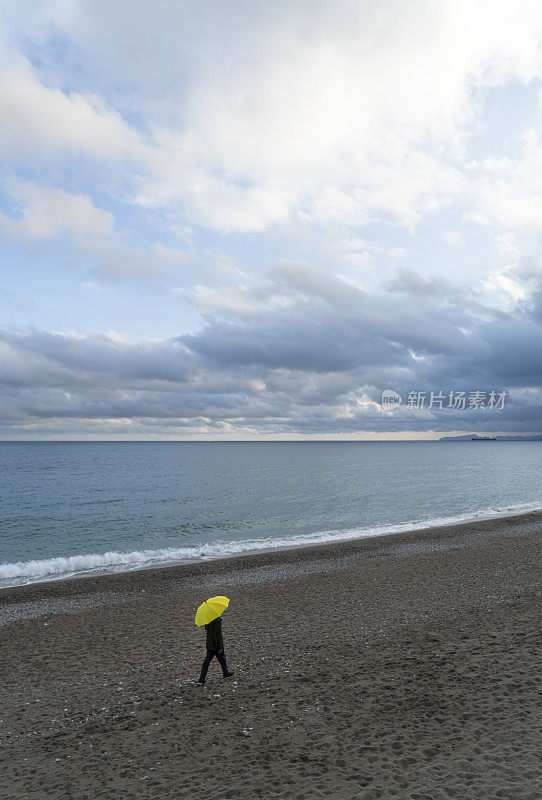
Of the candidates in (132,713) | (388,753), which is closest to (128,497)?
(132,713)

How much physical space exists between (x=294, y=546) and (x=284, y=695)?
19.5 m

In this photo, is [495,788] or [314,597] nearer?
[495,788]

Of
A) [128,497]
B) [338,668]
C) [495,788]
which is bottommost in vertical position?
[128,497]

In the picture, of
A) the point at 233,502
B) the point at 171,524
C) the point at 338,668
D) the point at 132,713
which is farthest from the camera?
the point at 233,502

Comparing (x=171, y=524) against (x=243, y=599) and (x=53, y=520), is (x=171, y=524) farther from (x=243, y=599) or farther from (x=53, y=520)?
(x=243, y=599)

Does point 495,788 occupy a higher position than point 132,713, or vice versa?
point 495,788

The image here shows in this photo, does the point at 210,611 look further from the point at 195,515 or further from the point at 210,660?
the point at 195,515

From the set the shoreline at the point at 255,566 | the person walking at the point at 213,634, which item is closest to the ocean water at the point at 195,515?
the shoreline at the point at 255,566

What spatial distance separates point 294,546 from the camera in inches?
1131

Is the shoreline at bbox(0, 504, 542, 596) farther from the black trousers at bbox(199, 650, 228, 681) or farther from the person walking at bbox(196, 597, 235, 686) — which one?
the person walking at bbox(196, 597, 235, 686)

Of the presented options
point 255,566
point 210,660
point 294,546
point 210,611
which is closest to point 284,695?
point 210,660

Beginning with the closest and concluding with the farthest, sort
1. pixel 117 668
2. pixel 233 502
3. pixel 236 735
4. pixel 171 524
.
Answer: pixel 236 735 → pixel 117 668 → pixel 171 524 → pixel 233 502

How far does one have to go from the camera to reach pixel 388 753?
285 inches

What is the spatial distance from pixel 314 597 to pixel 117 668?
7.78 meters
